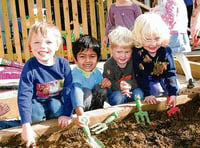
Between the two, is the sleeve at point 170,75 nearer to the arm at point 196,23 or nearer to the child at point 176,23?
the arm at point 196,23

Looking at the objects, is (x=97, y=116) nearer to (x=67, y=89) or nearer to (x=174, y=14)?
(x=67, y=89)

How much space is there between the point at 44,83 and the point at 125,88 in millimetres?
648

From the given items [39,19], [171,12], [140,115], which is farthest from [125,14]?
[39,19]

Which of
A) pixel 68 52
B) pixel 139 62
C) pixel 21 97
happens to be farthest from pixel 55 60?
pixel 68 52

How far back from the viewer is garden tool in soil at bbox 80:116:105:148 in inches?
62.8

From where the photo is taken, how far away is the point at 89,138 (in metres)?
1.64

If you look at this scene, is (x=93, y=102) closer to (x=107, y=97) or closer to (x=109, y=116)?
(x=107, y=97)

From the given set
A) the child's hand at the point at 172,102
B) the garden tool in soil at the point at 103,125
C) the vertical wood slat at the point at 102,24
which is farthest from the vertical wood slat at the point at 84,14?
the garden tool in soil at the point at 103,125

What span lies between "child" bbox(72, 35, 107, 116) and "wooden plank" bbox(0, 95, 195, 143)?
0.25 metres

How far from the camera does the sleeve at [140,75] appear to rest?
2.23 meters

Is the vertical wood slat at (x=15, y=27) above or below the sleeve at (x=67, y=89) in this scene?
above

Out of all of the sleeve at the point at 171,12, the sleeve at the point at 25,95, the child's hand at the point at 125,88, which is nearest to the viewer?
the sleeve at the point at 25,95

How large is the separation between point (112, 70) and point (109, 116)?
551 mm

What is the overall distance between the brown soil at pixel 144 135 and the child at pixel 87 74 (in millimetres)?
379
